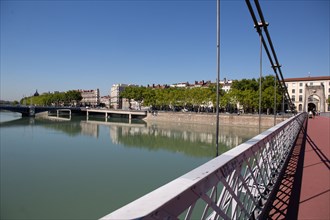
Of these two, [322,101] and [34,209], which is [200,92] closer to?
[322,101]

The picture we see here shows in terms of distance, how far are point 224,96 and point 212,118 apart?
7229 millimetres

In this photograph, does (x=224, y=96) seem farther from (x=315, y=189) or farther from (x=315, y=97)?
(x=315, y=189)

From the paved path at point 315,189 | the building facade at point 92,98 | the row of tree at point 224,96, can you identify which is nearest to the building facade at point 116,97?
the building facade at point 92,98

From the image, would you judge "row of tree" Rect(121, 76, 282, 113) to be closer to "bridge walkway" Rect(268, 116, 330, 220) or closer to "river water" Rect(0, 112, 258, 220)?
"river water" Rect(0, 112, 258, 220)

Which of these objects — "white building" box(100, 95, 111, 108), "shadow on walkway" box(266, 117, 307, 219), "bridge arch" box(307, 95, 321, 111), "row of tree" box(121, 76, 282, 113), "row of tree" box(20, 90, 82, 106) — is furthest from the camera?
"white building" box(100, 95, 111, 108)

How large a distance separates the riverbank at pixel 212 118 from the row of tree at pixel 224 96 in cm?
448

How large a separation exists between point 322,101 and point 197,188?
153 ft

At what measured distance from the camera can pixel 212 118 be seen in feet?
127

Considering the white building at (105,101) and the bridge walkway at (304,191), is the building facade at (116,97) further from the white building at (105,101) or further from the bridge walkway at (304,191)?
the bridge walkway at (304,191)

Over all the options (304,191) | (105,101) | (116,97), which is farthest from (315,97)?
(105,101)

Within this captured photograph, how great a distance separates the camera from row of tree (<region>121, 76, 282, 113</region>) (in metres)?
39.8

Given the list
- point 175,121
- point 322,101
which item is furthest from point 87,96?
point 322,101

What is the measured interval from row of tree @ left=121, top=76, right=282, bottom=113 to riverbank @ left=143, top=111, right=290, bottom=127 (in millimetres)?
4479

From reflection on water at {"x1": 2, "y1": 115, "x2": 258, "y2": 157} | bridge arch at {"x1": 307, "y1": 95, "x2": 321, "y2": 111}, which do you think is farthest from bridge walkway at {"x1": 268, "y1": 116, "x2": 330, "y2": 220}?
bridge arch at {"x1": 307, "y1": 95, "x2": 321, "y2": 111}
